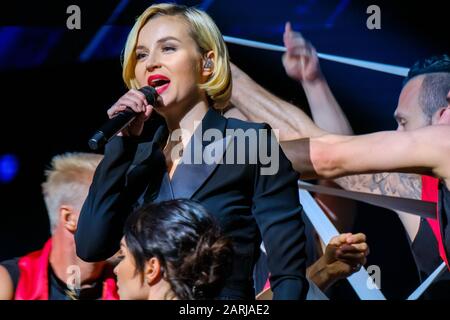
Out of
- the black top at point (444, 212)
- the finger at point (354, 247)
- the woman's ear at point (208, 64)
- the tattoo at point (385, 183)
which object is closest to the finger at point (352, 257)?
the finger at point (354, 247)

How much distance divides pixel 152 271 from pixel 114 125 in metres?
0.32

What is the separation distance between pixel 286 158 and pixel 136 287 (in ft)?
1.73

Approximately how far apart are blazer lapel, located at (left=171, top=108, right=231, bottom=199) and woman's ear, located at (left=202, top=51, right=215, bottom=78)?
0.38 feet

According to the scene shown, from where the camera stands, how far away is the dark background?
2.76 m

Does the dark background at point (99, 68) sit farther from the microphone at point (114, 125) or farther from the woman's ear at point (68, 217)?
the microphone at point (114, 125)

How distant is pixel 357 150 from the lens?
238cm

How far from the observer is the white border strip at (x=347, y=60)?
9.30 ft

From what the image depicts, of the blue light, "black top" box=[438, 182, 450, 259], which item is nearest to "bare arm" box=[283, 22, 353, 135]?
"black top" box=[438, 182, 450, 259]

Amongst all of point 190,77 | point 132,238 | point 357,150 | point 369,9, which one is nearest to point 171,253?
point 132,238

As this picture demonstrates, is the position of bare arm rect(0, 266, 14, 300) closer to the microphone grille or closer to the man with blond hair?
the man with blond hair

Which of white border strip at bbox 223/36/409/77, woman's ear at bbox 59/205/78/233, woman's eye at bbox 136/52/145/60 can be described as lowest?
woman's ear at bbox 59/205/78/233

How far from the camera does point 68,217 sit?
2791 mm

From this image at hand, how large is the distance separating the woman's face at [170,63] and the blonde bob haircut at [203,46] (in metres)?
0.01

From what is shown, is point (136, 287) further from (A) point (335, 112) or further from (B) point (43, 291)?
(A) point (335, 112)
